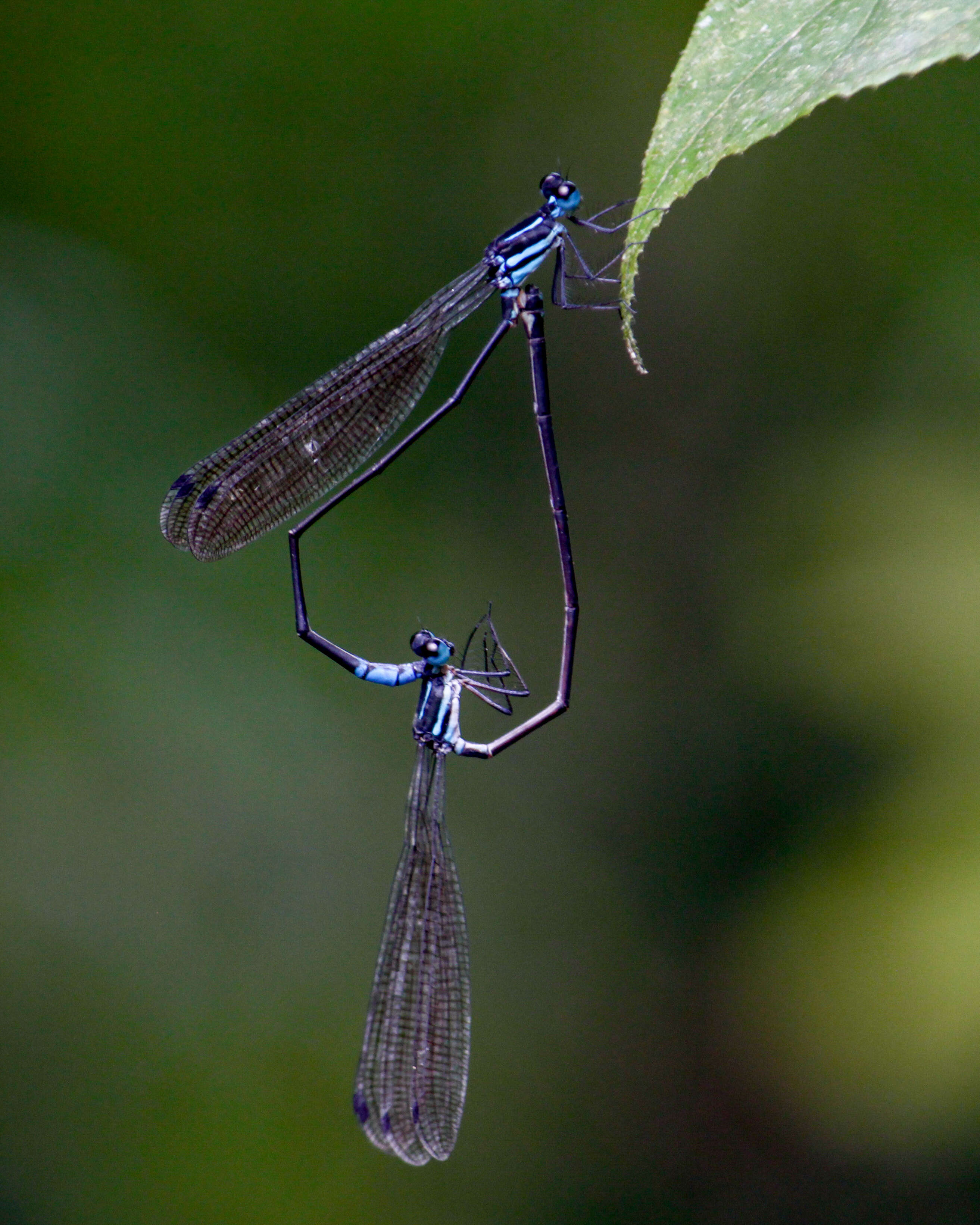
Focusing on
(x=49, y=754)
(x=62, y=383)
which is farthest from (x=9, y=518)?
(x=49, y=754)

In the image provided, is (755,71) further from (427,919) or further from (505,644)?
(505,644)

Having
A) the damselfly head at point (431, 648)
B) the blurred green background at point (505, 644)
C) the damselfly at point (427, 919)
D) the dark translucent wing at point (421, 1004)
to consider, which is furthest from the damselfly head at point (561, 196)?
the blurred green background at point (505, 644)

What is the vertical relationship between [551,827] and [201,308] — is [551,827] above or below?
below

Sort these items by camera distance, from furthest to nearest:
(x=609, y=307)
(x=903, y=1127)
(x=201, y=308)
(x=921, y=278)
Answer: (x=201, y=308) < (x=903, y=1127) < (x=921, y=278) < (x=609, y=307)

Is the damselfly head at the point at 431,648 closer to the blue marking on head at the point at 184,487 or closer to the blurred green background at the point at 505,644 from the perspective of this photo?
the blue marking on head at the point at 184,487

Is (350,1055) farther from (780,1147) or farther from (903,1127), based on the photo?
(903,1127)

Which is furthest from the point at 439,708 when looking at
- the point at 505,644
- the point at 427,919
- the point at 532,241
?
the point at 505,644
